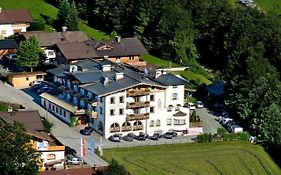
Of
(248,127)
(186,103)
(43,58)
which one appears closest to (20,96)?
(43,58)

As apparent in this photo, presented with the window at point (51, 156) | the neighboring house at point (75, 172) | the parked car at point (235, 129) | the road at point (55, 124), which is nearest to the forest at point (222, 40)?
the parked car at point (235, 129)

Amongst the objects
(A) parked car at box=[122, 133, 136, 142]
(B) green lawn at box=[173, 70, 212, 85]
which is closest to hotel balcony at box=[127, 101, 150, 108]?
(A) parked car at box=[122, 133, 136, 142]

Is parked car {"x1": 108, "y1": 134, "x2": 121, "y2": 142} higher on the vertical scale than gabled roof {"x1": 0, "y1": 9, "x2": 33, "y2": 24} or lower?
lower

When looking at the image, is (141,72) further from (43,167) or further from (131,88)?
(43,167)

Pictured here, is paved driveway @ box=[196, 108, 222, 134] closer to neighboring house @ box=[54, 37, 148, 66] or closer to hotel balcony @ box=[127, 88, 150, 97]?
hotel balcony @ box=[127, 88, 150, 97]

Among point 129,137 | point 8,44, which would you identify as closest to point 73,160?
point 129,137
